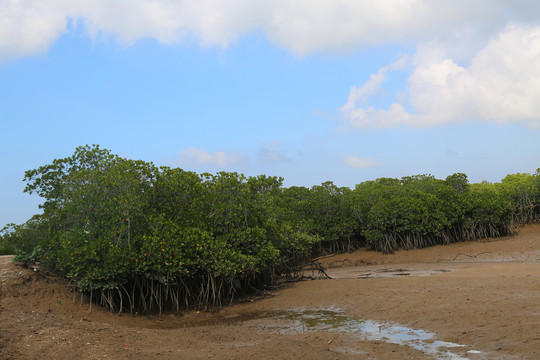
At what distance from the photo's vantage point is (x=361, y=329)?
9.27 meters

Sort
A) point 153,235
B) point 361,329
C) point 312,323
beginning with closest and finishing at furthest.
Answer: point 361,329, point 312,323, point 153,235

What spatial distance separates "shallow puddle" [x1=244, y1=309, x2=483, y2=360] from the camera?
7219 millimetres

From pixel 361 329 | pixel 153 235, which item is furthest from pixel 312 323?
pixel 153 235

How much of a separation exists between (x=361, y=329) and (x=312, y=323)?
1604 millimetres

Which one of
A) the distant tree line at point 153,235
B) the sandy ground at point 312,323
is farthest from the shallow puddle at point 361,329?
the distant tree line at point 153,235

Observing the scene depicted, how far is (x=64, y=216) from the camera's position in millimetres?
13953

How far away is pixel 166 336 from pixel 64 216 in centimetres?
659

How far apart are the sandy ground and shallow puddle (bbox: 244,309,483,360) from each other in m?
0.02

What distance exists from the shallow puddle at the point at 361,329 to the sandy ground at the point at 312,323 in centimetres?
2

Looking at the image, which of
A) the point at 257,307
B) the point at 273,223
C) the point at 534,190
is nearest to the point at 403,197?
the point at 534,190

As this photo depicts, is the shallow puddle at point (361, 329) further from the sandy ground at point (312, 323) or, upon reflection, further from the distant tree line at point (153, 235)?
the distant tree line at point (153, 235)

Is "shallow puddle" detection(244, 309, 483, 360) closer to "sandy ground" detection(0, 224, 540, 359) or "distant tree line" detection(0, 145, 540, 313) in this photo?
"sandy ground" detection(0, 224, 540, 359)

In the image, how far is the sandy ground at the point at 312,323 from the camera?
24.6 ft

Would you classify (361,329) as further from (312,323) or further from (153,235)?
(153,235)
